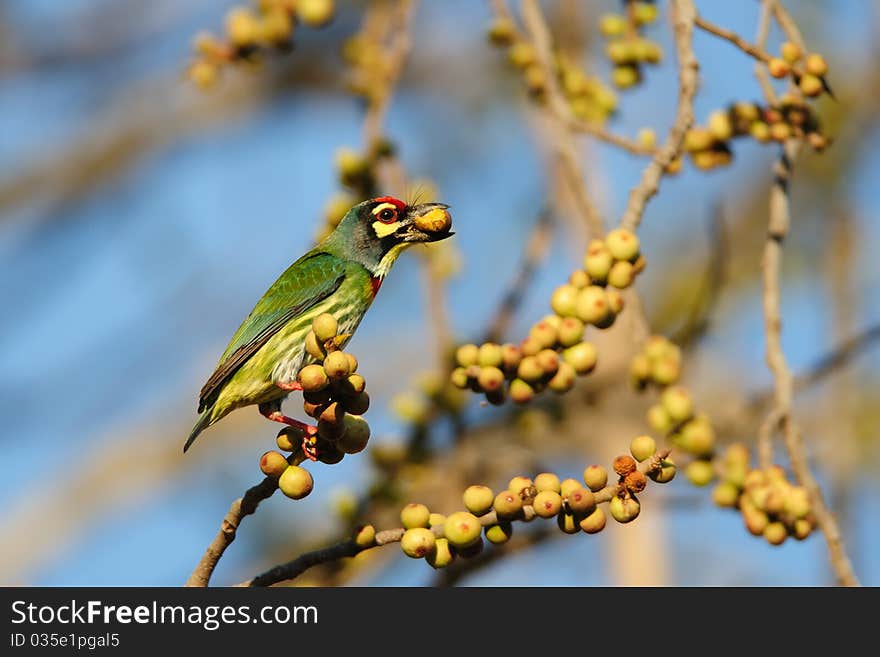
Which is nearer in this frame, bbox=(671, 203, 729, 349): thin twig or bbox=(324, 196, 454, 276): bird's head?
bbox=(324, 196, 454, 276): bird's head

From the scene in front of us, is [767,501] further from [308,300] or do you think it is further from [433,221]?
[308,300]

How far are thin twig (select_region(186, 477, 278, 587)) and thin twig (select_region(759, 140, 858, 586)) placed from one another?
128 cm

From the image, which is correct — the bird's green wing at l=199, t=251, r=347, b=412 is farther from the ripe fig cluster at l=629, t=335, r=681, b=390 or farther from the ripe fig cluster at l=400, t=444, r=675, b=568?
the ripe fig cluster at l=400, t=444, r=675, b=568

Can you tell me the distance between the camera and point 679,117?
2.76 meters

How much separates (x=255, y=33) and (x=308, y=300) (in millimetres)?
1091

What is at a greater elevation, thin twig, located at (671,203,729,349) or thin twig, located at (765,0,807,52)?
thin twig, located at (765,0,807,52)

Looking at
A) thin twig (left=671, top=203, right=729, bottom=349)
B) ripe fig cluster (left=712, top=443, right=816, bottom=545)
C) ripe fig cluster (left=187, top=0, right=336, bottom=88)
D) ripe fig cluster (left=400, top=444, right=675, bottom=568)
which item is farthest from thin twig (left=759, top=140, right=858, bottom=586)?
ripe fig cluster (left=187, top=0, right=336, bottom=88)

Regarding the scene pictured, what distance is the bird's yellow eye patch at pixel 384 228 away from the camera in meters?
3.36

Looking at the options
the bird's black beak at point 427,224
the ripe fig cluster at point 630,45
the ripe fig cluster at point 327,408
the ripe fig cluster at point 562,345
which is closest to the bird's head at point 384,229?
the bird's black beak at point 427,224

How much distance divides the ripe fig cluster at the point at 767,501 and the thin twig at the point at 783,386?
0.08m

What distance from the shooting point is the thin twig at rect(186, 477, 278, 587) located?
89.3 inches

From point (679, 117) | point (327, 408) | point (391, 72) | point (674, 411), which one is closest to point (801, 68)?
point (679, 117)

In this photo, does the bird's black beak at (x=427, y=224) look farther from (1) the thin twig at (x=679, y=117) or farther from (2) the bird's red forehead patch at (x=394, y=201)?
(1) the thin twig at (x=679, y=117)

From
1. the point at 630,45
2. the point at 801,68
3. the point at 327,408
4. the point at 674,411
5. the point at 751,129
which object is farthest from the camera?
the point at 630,45
